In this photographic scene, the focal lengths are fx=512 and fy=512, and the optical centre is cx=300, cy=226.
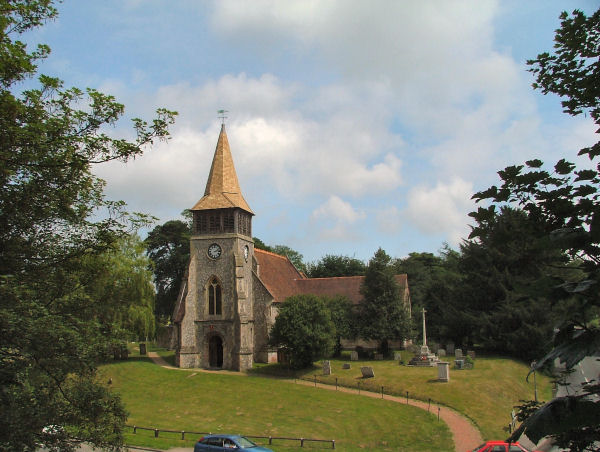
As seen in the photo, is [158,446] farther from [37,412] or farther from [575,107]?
[575,107]

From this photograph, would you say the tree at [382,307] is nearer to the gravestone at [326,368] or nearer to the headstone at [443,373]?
the gravestone at [326,368]

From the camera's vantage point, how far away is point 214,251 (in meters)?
43.5

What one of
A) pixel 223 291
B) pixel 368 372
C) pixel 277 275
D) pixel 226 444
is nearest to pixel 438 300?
pixel 277 275

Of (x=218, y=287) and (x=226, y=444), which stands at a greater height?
(x=218, y=287)

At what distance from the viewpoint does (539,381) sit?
38000mm

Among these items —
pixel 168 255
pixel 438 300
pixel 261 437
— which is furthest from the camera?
pixel 168 255

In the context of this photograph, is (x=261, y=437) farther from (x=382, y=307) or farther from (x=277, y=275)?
(x=277, y=275)

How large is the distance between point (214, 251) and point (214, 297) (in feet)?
12.7

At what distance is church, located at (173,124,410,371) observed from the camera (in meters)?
41.6

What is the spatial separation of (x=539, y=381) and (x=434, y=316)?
18738 millimetres

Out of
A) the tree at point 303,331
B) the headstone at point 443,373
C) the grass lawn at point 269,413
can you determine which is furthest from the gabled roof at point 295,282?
the headstone at point 443,373

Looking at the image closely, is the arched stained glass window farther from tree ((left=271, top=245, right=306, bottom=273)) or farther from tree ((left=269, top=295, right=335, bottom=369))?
tree ((left=271, top=245, right=306, bottom=273))

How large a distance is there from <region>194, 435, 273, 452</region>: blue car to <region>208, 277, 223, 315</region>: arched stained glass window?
77.6 feet

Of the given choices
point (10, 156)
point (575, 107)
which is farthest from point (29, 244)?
point (575, 107)
